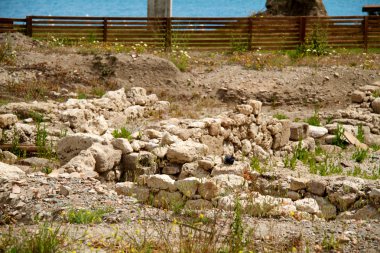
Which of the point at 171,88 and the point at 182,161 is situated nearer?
the point at 182,161

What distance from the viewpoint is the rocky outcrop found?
1208 inches

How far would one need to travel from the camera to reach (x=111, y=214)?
853 centimetres

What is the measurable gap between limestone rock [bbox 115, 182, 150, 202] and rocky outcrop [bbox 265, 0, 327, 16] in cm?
2165

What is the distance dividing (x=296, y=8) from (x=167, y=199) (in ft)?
73.5

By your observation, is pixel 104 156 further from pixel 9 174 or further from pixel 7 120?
pixel 7 120

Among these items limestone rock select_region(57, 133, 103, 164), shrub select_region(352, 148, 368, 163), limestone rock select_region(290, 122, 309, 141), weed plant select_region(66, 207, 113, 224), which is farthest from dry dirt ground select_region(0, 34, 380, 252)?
weed plant select_region(66, 207, 113, 224)

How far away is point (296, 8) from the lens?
30812mm

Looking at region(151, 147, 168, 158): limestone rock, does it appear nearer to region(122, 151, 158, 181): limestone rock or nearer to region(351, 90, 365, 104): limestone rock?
region(122, 151, 158, 181): limestone rock

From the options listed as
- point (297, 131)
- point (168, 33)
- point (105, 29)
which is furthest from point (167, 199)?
point (105, 29)

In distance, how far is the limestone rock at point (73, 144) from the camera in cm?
1206

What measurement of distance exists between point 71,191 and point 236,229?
287 cm

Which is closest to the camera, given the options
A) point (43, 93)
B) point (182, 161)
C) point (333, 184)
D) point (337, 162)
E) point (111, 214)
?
point (111, 214)

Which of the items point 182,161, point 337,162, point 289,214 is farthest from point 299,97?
point 289,214

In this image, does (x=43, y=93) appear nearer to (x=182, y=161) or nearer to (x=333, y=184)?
(x=182, y=161)
